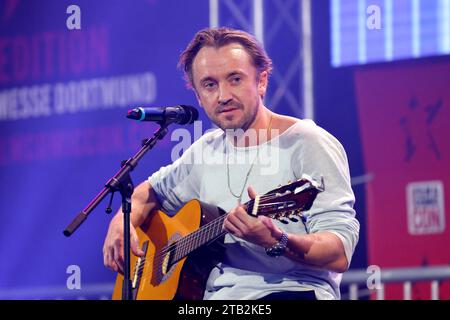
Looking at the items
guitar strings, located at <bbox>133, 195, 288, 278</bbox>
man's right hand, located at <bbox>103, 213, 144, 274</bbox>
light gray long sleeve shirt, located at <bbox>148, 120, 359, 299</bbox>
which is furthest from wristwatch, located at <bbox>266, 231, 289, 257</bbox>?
man's right hand, located at <bbox>103, 213, 144, 274</bbox>

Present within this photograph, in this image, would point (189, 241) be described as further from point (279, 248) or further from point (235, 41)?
point (235, 41)

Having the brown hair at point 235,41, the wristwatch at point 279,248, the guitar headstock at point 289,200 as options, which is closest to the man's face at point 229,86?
the brown hair at point 235,41

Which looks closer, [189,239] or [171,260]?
[189,239]

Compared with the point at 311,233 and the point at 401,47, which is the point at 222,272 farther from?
the point at 401,47

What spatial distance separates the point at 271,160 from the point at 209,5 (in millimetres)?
1846

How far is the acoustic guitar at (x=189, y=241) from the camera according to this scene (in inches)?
121

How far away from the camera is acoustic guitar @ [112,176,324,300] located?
308 centimetres

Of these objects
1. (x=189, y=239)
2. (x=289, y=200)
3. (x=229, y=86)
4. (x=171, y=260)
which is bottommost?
(x=171, y=260)

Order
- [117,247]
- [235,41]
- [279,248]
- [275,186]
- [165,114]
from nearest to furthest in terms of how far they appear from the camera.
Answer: [279,248] < [275,186] < [165,114] < [235,41] < [117,247]

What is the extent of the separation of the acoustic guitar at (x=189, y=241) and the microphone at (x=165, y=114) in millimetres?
348

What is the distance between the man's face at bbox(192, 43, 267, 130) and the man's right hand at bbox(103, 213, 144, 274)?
66 cm

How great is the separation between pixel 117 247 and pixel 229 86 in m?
0.89

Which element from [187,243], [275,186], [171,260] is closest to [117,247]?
[171,260]

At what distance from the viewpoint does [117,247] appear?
387 cm
